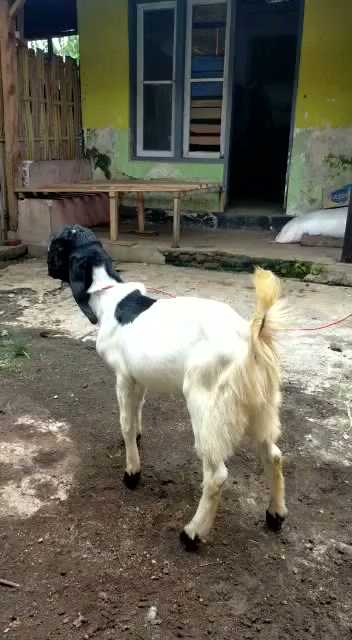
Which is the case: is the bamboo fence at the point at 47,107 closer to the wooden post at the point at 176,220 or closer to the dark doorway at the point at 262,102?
the wooden post at the point at 176,220

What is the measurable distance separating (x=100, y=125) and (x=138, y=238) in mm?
2391

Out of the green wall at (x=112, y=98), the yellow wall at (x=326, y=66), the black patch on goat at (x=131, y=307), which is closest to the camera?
the black patch on goat at (x=131, y=307)

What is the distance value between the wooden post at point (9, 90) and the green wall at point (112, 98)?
1.60 metres

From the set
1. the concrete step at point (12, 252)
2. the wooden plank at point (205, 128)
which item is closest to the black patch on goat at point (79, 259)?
the concrete step at point (12, 252)

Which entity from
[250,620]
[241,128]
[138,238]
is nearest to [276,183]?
[241,128]

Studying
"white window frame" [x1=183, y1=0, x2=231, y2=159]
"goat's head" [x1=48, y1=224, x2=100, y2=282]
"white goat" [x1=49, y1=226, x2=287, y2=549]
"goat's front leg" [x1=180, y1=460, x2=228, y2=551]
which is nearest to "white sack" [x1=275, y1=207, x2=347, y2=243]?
"white window frame" [x1=183, y1=0, x2=231, y2=159]

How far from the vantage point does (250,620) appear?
188cm

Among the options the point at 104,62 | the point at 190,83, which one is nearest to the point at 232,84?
the point at 190,83

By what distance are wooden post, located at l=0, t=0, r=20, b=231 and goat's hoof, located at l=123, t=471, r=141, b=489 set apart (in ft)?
18.8

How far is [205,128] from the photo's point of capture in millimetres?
8008

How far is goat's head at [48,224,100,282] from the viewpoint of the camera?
260 centimetres

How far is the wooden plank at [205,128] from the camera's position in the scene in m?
7.94

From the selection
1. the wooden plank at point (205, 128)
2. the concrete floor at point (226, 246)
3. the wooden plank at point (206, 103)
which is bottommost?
the concrete floor at point (226, 246)

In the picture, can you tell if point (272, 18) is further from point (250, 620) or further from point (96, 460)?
point (250, 620)
